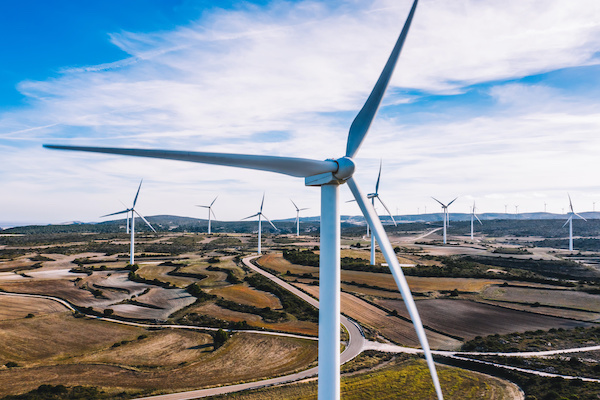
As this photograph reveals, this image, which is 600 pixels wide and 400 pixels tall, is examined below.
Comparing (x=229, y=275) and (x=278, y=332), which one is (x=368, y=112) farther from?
(x=229, y=275)

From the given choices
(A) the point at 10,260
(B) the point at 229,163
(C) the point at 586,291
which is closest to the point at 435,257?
(C) the point at 586,291

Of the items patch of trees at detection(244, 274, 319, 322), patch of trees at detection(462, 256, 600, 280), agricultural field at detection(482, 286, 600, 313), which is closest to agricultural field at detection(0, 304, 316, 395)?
patch of trees at detection(244, 274, 319, 322)

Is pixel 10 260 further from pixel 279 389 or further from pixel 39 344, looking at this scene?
pixel 279 389

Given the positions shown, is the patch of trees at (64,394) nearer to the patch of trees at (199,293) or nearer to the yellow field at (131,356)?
the yellow field at (131,356)

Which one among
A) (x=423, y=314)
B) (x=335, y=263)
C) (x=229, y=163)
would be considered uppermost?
(x=229, y=163)

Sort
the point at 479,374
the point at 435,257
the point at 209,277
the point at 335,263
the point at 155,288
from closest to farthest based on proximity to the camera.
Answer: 1. the point at 335,263
2. the point at 479,374
3. the point at 155,288
4. the point at 209,277
5. the point at 435,257

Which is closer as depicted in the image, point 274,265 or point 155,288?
point 155,288

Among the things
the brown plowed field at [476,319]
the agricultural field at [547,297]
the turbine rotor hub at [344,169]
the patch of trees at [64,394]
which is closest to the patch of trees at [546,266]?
the agricultural field at [547,297]
